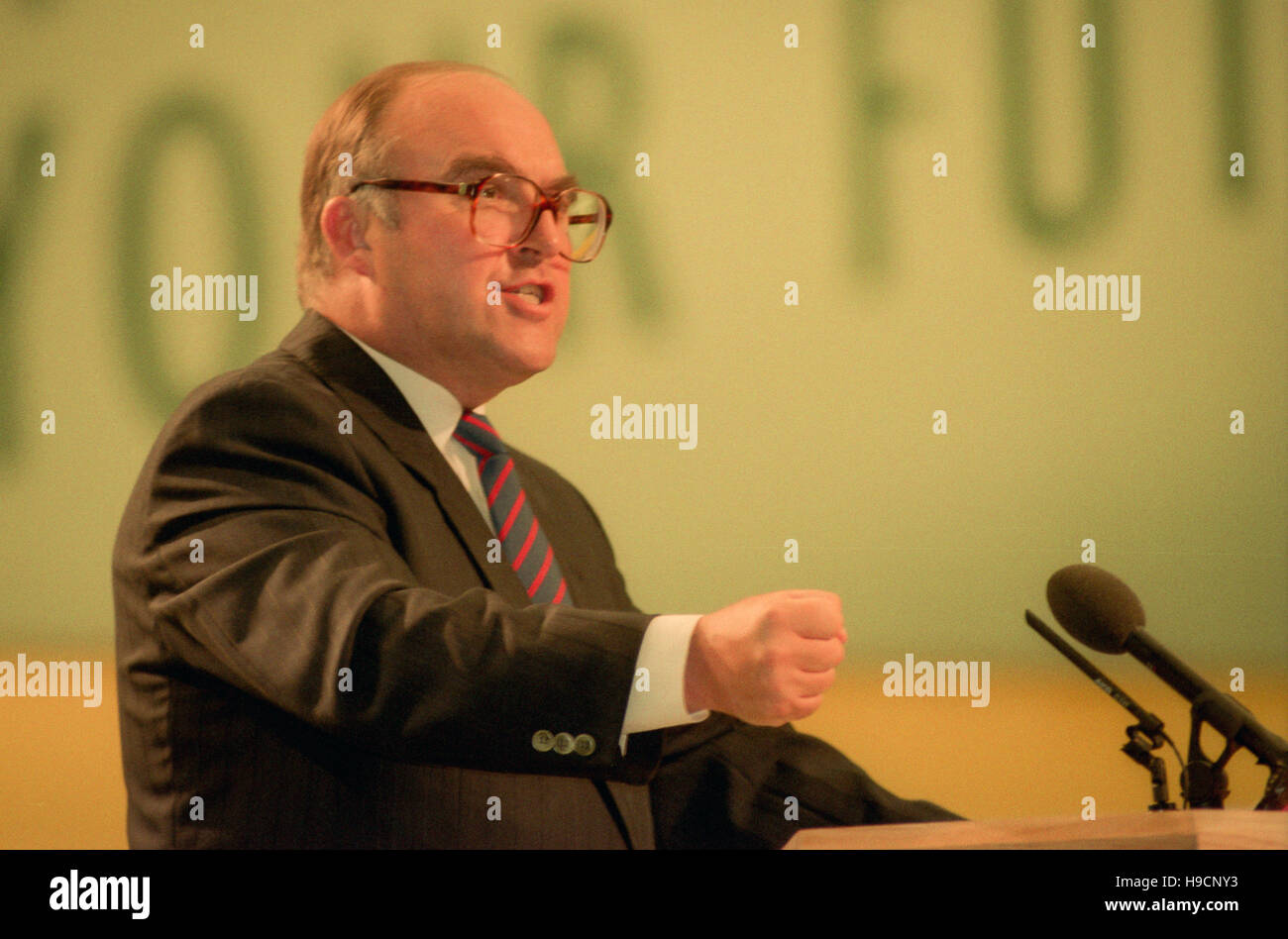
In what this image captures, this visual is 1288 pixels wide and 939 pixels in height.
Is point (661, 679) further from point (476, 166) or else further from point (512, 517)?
point (476, 166)

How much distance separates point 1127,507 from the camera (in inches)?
101

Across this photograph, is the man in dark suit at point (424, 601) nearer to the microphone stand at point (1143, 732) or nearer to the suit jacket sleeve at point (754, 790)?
the suit jacket sleeve at point (754, 790)

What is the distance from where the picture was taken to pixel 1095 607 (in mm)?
1934

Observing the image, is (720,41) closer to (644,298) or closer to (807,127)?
(807,127)

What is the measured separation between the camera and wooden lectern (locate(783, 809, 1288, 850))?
1.48 m

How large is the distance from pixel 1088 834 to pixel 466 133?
1.36 m

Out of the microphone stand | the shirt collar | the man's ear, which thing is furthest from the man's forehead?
the microphone stand

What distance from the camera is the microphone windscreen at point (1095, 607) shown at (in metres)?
1.89

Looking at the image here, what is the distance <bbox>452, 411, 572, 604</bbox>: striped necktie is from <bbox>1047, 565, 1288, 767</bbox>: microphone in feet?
2.46

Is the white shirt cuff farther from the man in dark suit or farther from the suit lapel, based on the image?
the suit lapel

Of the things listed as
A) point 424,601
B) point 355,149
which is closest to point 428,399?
point 355,149
